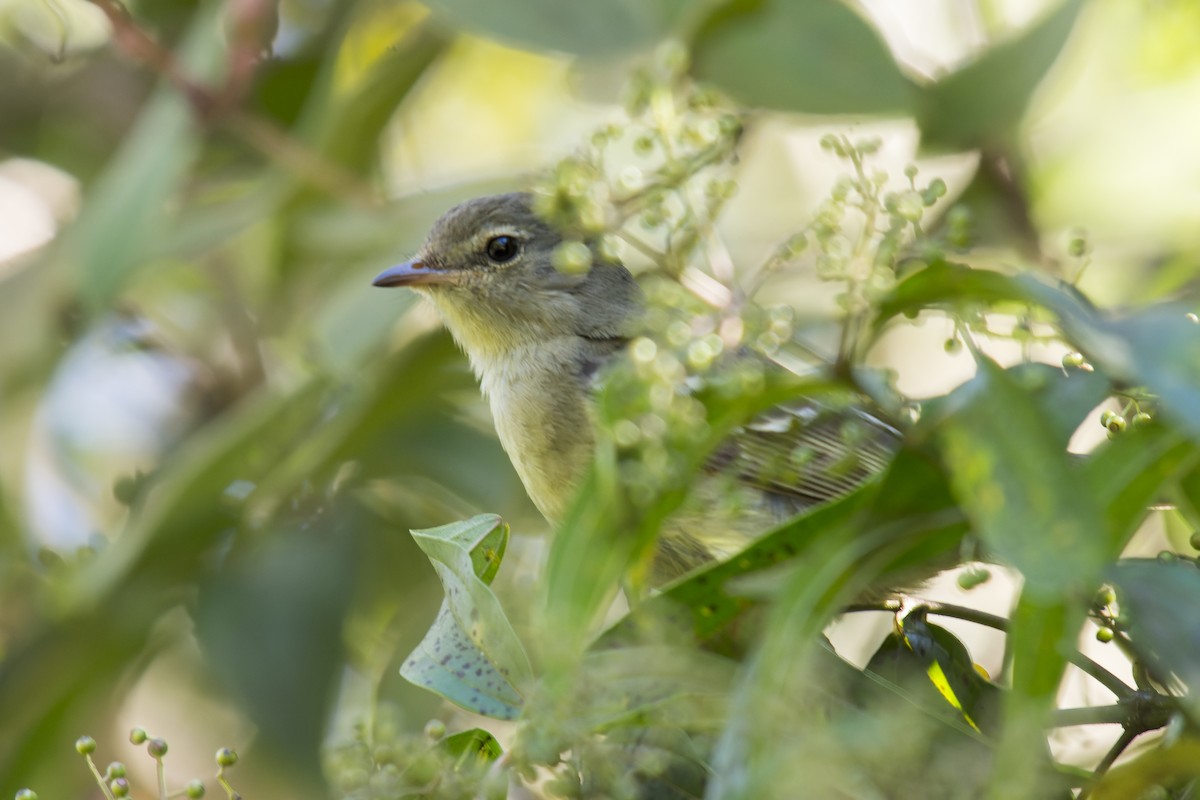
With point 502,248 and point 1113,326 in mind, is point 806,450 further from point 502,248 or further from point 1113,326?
point 502,248

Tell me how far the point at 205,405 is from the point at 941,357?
2.84 meters

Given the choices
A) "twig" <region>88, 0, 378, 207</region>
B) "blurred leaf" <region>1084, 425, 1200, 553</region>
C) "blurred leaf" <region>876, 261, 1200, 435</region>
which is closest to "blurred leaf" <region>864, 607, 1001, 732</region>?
"blurred leaf" <region>1084, 425, 1200, 553</region>

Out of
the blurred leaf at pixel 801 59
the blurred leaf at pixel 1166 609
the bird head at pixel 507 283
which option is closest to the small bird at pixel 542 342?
the bird head at pixel 507 283

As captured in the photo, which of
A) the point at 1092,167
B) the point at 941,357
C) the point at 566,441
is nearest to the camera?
the point at 566,441

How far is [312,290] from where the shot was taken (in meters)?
5.35

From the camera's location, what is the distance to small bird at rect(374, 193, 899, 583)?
11.0 feet

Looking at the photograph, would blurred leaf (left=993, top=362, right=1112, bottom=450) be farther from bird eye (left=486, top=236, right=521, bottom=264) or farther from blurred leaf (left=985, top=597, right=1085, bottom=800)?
bird eye (left=486, top=236, right=521, bottom=264)

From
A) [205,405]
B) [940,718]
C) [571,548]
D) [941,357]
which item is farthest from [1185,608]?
[205,405]

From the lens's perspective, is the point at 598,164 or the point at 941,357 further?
the point at 941,357

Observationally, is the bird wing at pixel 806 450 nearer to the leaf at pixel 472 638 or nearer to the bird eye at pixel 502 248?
the leaf at pixel 472 638

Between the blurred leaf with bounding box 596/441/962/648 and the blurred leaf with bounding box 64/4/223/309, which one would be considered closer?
the blurred leaf with bounding box 596/441/962/648

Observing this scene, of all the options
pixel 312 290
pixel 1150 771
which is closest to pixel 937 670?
pixel 1150 771

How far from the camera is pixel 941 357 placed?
547 cm

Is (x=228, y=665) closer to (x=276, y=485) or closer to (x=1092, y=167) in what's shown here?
(x=276, y=485)
